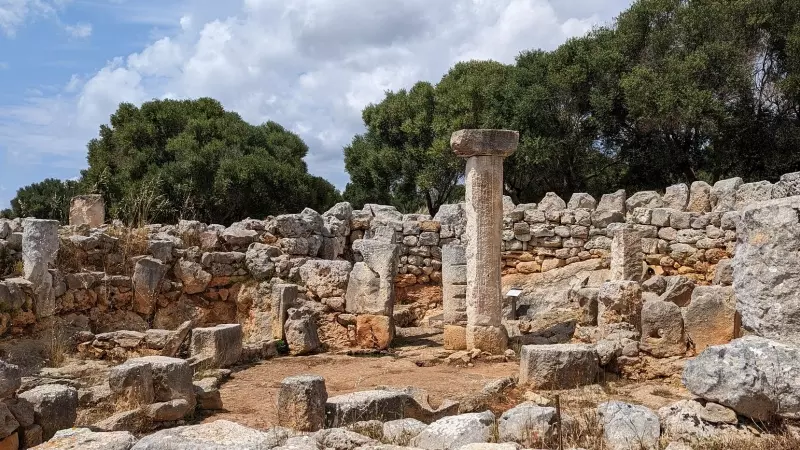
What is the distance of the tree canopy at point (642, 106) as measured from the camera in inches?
693

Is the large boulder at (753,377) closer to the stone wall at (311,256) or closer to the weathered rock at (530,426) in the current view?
the weathered rock at (530,426)

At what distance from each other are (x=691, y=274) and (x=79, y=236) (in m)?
10.3

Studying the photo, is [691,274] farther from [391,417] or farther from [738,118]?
[391,417]

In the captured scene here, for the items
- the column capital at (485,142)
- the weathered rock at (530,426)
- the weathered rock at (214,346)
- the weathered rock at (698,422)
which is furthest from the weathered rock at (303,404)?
the column capital at (485,142)

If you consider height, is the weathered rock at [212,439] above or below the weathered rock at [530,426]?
above

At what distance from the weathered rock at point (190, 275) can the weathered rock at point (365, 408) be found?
605 centimetres

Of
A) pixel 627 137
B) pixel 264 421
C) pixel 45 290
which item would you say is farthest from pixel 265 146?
pixel 264 421

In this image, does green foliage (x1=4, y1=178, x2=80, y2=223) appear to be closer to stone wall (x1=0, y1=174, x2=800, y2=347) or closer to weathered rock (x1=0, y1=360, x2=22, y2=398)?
stone wall (x1=0, y1=174, x2=800, y2=347)

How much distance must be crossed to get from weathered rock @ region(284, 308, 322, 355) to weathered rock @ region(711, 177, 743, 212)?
7456mm

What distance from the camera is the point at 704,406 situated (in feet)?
15.4

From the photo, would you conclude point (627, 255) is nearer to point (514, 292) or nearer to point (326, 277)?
point (514, 292)

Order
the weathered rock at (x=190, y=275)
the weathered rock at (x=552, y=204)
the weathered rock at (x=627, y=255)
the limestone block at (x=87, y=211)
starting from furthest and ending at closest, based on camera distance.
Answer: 1. the weathered rock at (x=552, y=204)
2. the limestone block at (x=87, y=211)
3. the weathered rock at (x=627, y=255)
4. the weathered rock at (x=190, y=275)

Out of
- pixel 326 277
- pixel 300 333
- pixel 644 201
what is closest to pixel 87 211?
pixel 326 277

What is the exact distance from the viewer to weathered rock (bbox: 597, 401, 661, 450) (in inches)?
183
